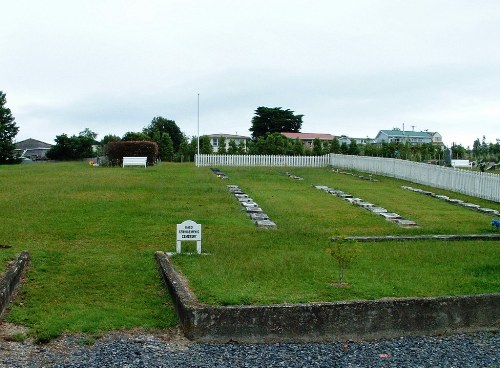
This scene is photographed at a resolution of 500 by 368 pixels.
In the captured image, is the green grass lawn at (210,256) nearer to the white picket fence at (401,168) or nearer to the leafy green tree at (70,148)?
the white picket fence at (401,168)

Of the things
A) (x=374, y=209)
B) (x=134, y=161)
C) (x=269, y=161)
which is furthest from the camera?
(x=269, y=161)

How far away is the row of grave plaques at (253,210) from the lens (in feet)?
43.4

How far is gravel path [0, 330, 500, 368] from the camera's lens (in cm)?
550

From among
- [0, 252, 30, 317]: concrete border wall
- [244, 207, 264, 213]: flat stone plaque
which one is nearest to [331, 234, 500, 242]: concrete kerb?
[244, 207, 264, 213]: flat stone plaque

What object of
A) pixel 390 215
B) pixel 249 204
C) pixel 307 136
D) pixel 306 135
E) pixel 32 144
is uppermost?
pixel 306 135

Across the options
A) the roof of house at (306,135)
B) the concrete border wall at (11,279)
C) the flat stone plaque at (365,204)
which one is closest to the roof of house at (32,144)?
the roof of house at (306,135)

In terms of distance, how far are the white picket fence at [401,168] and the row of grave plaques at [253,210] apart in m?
8.39

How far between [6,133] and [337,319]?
61690 millimetres

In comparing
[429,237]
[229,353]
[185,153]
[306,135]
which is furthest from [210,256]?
[306,135]

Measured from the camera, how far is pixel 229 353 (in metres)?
5.87

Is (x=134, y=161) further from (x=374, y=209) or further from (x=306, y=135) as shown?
(x=306, y=135)

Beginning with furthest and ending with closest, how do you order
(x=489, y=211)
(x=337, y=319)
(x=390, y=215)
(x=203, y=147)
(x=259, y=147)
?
(x=203, y=147) < (x=259, y=147) < (x=489, y=211) < (x=390, y=215) < (x=337, y=319)

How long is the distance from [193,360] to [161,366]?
33 cm

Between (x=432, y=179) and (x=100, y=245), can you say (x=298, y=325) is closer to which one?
(x=100, y=245)
